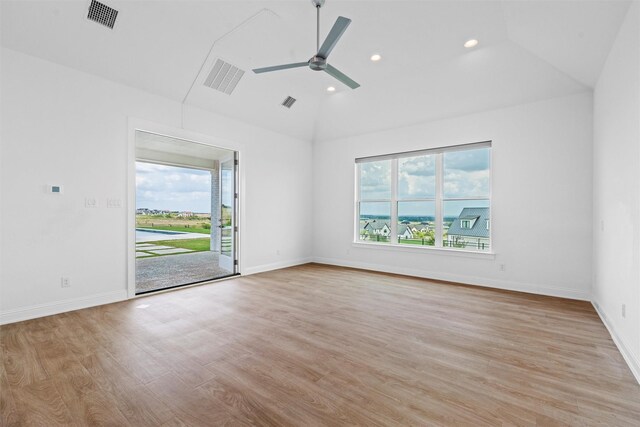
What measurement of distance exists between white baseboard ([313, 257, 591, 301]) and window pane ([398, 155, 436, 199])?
1476mm

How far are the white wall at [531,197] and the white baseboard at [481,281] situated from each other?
14 mm

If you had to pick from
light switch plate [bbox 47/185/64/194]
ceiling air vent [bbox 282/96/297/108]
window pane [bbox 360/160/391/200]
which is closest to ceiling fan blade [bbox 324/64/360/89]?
ceiling air vent [bbox 282/96/297/108]

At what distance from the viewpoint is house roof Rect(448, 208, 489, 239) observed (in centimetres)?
492

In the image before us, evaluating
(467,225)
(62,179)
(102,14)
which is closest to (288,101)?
(102,14)

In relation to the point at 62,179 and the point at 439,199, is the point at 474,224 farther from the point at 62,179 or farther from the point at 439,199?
A: the point at 62,179

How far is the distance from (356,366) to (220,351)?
3.94ft

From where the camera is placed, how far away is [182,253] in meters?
8.70

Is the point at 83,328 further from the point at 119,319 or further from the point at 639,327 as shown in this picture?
the point at 639,327

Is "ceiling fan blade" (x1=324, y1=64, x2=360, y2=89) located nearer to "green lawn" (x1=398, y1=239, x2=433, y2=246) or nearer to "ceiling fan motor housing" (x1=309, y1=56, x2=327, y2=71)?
"ceiling fan motor housing" (x1=309, y1=56, x2=327, y2=71)

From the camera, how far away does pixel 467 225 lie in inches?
201

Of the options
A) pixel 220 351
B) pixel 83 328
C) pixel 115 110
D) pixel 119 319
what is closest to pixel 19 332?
pixel 83 328

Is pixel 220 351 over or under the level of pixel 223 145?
under

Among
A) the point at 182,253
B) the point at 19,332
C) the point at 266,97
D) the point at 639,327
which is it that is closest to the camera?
the point at 639,327

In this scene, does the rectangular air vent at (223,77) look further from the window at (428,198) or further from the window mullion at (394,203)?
the window mullion at (394,203)
